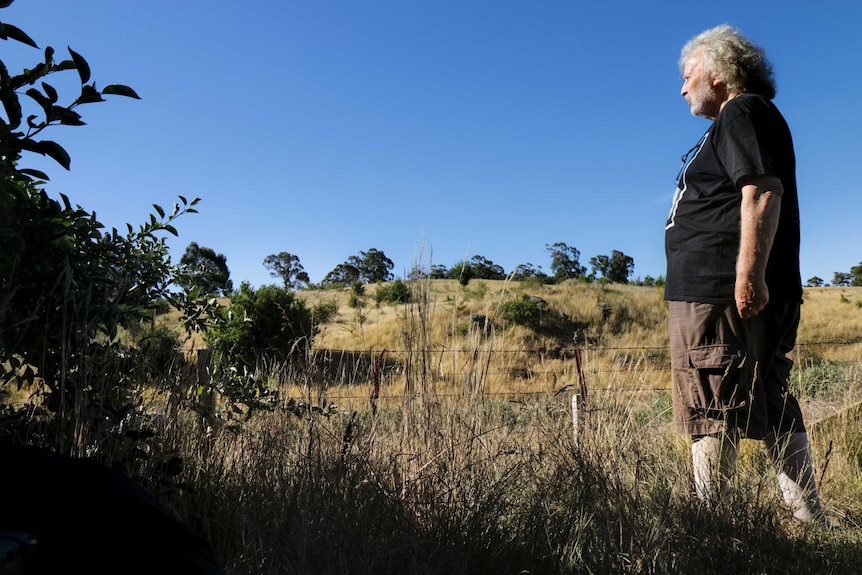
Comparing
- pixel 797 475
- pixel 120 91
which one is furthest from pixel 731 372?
pixel 120 91

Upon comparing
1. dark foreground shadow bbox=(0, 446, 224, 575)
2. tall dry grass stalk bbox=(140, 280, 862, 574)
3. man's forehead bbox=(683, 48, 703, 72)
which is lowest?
tall dry grass stalk bbox=(140, 280, 862, 574)

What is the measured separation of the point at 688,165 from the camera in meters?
2.82

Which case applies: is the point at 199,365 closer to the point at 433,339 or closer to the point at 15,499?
the point at 433,339

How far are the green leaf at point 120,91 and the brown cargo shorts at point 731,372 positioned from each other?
2192 mm

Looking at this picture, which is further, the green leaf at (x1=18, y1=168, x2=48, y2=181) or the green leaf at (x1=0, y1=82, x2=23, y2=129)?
the green leaf at (x1=18, y1=168, x2=48, y2=181)

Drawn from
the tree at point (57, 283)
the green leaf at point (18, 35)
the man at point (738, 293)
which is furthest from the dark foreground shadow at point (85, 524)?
the man at point (738, 293)

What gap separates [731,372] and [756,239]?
1.72 ft

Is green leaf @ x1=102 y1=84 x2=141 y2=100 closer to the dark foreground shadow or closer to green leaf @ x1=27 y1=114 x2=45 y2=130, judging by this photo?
green leaf @ x1=27 y1=114 x2=45 y2=130

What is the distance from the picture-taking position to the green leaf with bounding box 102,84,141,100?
2.04m

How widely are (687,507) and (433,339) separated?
1248 millimetres

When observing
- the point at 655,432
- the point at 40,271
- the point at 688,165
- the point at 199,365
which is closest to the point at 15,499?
the point at 40,271

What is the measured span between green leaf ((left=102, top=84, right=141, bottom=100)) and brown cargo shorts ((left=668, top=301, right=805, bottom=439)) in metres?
2.19

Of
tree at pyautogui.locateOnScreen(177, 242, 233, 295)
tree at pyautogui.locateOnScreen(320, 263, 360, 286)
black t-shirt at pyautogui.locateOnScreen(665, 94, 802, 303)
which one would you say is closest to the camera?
black t-shirt at pyautogui.locateOnScreen(665, 94, 802, 303)

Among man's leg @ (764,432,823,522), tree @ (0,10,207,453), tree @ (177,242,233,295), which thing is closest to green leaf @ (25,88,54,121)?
tree @ (0,10,207,453)
